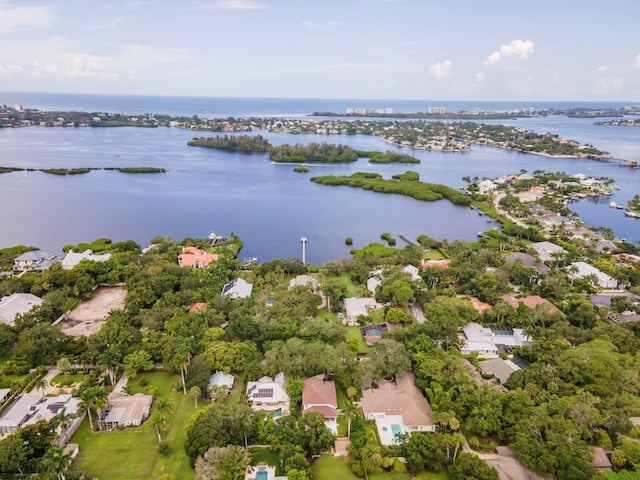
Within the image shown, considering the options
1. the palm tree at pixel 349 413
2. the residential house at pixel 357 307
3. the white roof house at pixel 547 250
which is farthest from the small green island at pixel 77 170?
the palm tree at pixel 349 413

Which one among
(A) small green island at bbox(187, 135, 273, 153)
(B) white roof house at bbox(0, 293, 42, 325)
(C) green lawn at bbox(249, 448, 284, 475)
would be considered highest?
(A) small green island at bbox(187, 135, 273, 153)

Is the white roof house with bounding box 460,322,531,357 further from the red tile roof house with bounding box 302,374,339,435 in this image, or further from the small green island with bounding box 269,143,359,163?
the small green island with bounding box 269,143,359,163

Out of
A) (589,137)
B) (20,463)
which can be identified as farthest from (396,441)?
(589,137)

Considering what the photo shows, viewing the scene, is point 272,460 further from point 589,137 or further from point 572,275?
point 589,137

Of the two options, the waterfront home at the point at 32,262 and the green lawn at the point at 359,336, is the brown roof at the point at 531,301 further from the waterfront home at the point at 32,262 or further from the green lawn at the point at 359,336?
the waterfront home at the point at 32,262

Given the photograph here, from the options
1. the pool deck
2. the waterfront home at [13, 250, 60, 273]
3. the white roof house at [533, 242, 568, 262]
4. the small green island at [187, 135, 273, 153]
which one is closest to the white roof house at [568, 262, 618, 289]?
the white roof house at [533, 242, 568, 262]

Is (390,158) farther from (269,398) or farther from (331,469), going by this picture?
(331,469)
